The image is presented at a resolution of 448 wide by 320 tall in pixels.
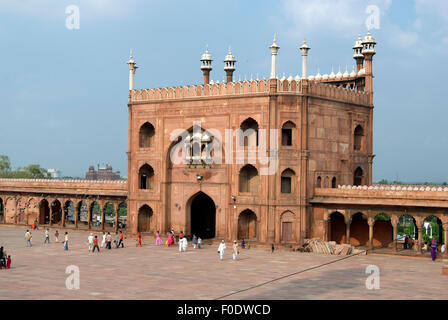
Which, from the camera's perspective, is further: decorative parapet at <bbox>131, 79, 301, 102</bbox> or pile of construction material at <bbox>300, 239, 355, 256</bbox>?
decorative parapet at <bbox>131, 79, 301, 102</bbox>

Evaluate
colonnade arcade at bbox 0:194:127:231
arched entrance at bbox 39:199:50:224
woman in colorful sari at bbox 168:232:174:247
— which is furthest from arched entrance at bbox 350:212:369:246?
arched entrance at bbox 39:199:50:224

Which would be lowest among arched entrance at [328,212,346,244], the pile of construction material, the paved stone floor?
the paved stone floor

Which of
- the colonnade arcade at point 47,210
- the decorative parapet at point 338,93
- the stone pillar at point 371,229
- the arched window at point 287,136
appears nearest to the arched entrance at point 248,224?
the arched window at point 287,136

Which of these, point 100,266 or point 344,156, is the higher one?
point 344,156

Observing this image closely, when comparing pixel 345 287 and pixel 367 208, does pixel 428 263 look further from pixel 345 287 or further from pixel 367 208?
pixel 345 287

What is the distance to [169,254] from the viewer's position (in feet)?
111

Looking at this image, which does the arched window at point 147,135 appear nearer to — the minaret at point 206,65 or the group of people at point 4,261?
the minaret at point 206,65

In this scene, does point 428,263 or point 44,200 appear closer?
point 428,263

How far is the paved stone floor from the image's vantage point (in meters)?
22.1

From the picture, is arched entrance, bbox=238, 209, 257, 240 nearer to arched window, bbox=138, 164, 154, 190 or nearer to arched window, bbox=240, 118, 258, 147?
arched window, bbox=240, 118, 258, 147

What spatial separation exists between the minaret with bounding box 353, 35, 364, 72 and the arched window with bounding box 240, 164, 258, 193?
11836 mm

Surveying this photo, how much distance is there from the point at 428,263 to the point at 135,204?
20432 mm
